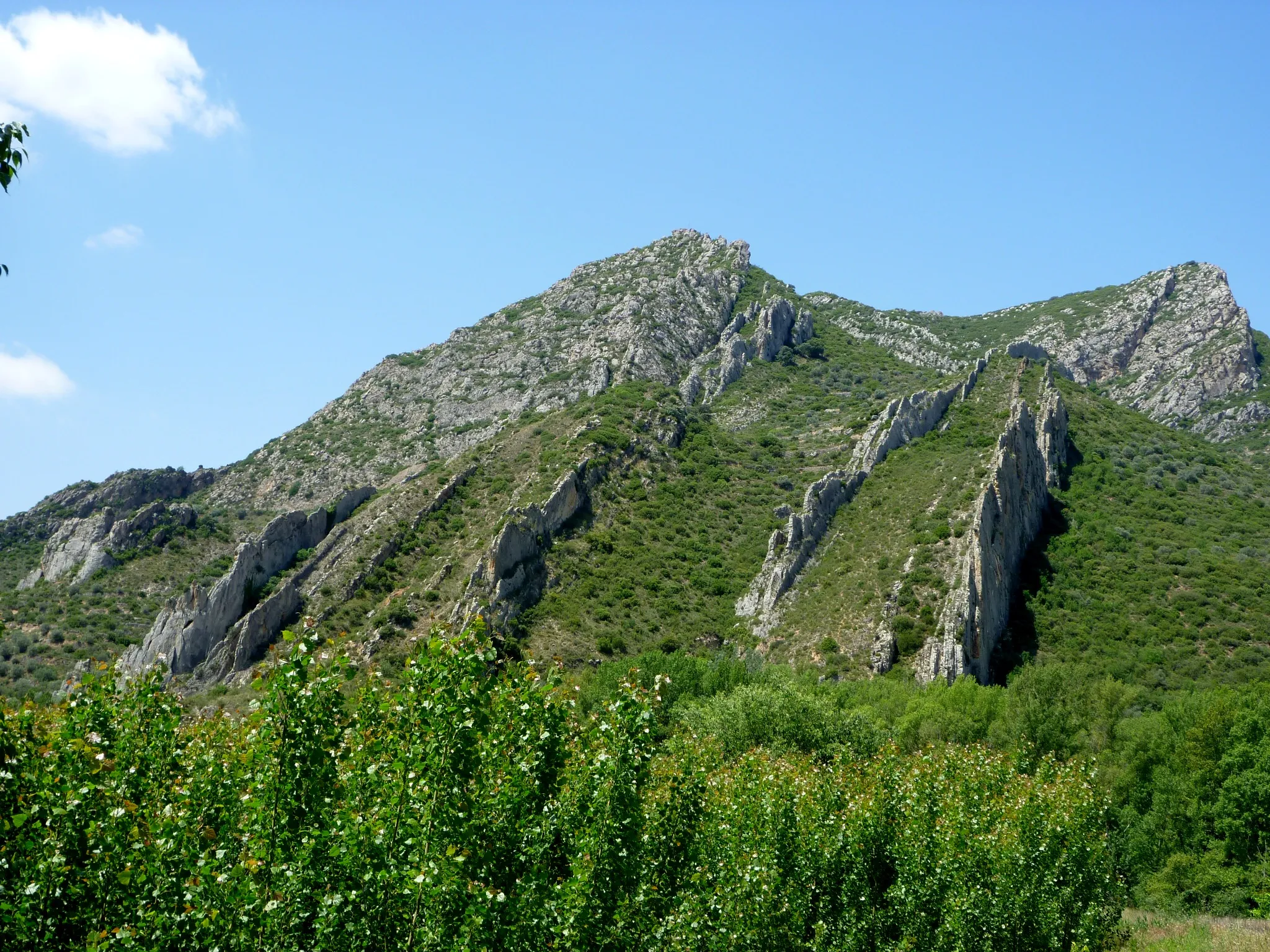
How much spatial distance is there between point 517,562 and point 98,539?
41.4 meters

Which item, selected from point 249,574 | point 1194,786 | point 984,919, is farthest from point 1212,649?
point 249,574

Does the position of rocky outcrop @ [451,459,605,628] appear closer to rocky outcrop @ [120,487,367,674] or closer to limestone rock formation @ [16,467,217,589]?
rocky outcrop @ [120,487,367,674]

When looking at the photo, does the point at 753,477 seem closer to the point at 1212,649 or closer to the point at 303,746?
the point at 1212,649

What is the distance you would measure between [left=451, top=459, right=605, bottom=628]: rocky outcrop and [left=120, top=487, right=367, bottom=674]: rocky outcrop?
14914 millimetres

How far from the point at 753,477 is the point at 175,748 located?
80.3 metres

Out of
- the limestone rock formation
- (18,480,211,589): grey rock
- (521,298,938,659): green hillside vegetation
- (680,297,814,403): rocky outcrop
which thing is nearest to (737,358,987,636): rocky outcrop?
(521,298,938,659): green hillside vegetation

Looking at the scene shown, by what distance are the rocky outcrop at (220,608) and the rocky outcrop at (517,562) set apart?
14.9 m

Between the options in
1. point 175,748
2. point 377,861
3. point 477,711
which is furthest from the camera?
point 175,748

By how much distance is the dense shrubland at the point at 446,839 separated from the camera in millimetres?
10812

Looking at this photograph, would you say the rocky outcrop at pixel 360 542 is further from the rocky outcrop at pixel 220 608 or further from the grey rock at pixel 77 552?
the grey rock at pixel 77 552

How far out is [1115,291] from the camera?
541 ft

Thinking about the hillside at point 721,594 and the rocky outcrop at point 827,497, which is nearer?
the hillside at point 721,594

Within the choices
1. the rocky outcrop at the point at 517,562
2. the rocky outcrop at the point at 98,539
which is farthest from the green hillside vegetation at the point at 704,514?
the rocky outcrop at the point at 98,539

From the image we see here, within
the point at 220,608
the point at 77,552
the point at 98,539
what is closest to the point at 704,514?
the point at 220,608
